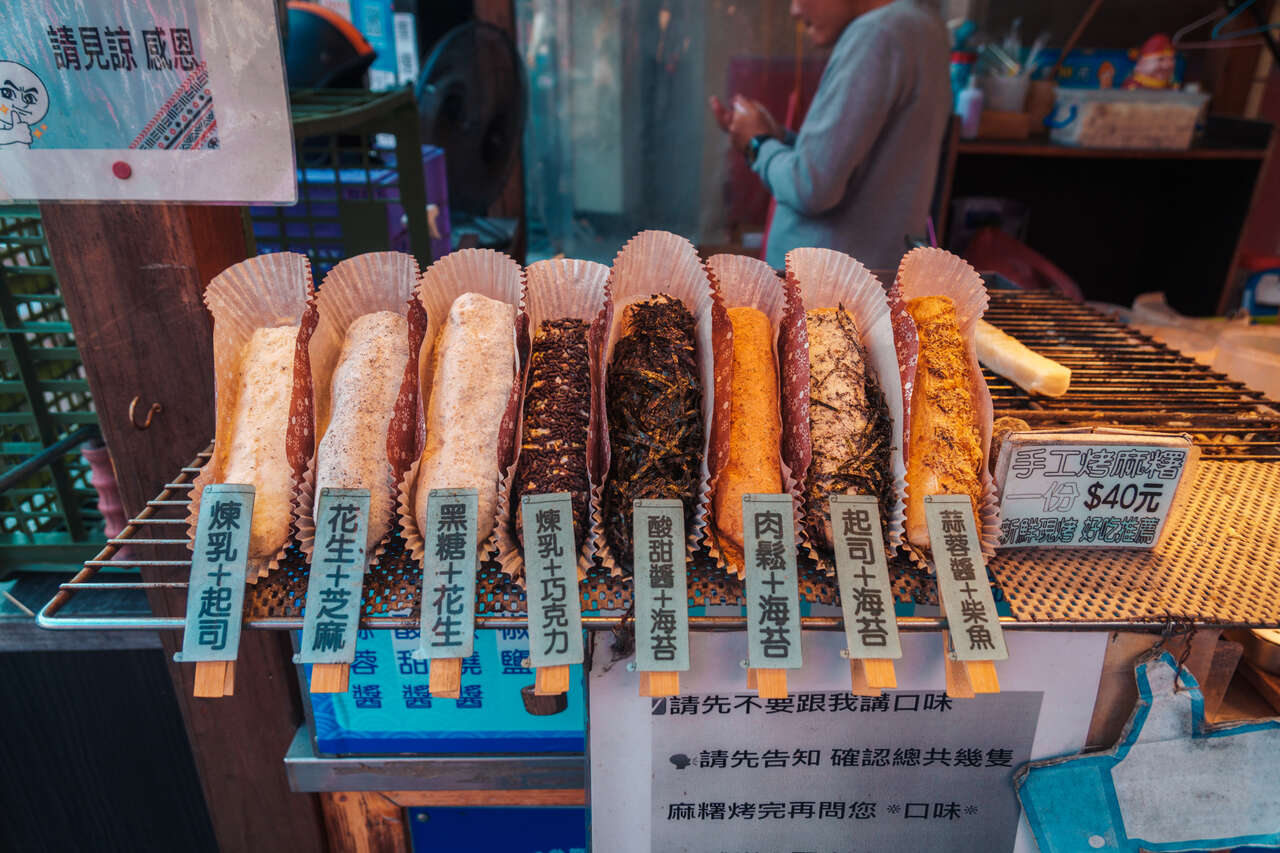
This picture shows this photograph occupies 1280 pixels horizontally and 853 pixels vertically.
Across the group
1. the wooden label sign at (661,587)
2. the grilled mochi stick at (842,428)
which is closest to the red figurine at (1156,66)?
the grilled mochi stick at (842,428)

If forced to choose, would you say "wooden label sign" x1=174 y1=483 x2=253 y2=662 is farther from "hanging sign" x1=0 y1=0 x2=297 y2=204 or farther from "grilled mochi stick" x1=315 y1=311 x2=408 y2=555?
"hanging sign" x1=0 y1=0 x2=297 y2=204

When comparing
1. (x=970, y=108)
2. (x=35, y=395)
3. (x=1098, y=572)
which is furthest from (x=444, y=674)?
(x=970, y=108)

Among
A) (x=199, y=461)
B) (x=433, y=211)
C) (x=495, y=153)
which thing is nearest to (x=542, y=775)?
(x=199, y=461)

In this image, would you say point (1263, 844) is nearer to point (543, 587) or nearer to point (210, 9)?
point (543, 587)

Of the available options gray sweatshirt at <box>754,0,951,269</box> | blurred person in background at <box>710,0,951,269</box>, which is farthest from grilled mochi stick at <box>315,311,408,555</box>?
blurred person in background at <box>710,0,951,269</box>

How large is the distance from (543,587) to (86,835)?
7.15 ft

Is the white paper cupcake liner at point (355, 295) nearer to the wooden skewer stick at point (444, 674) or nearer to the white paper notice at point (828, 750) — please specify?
the wooden skewer stick at point (444, 674)

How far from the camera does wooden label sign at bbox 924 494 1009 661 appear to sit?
1076mm

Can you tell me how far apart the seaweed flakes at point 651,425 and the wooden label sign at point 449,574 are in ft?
0.75

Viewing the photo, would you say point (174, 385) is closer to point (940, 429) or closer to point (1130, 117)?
point (940, 429)

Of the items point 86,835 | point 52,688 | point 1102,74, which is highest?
point 1102,74

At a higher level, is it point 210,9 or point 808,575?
point 210,9

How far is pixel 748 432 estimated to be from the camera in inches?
49.8

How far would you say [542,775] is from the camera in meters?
1.60
